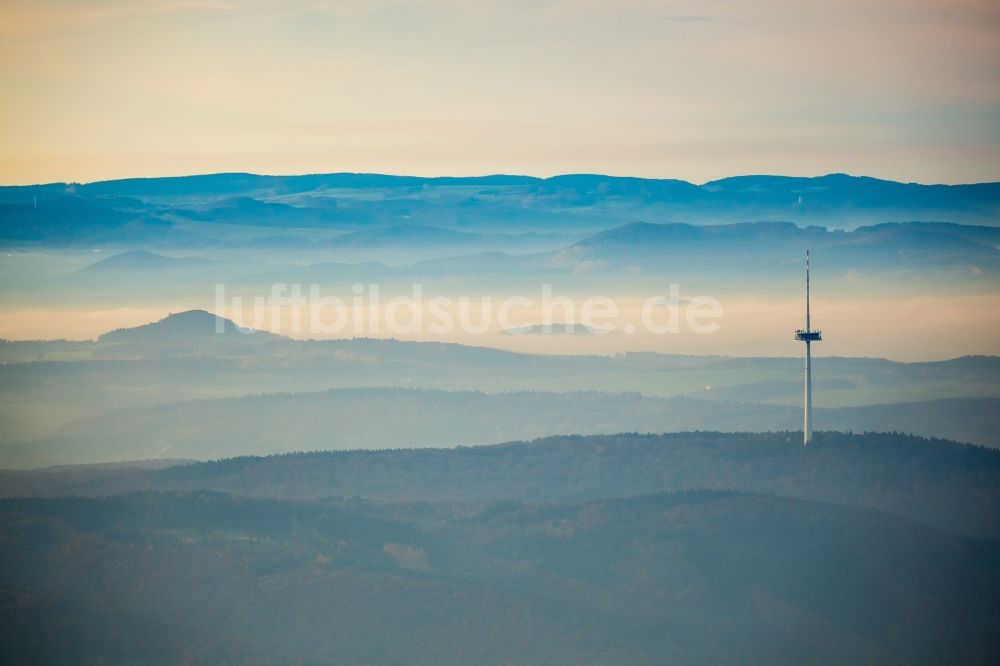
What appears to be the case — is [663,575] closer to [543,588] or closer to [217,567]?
[543,588]

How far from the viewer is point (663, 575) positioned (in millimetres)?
194875

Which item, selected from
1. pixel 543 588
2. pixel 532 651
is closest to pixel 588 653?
pixel 532 651

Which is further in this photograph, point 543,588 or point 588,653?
point 543,588

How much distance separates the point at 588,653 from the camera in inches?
6781

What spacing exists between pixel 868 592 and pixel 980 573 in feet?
53.0

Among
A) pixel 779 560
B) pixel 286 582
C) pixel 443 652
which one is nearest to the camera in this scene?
pixel 443 652

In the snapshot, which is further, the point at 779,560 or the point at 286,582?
the point at 779,560

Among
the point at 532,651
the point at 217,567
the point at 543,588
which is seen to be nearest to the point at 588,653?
the point at 532,651

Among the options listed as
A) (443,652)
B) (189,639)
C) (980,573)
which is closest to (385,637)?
(443,652)

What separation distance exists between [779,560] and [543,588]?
3094 cm

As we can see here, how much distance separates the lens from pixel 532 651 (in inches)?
6786

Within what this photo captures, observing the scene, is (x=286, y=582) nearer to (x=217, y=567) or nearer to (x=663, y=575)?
(x=217, y=567)

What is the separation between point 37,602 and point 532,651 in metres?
58.0

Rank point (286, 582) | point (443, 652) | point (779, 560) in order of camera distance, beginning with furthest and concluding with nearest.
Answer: point (779, 560), point (286, 582), point (443, 652)
